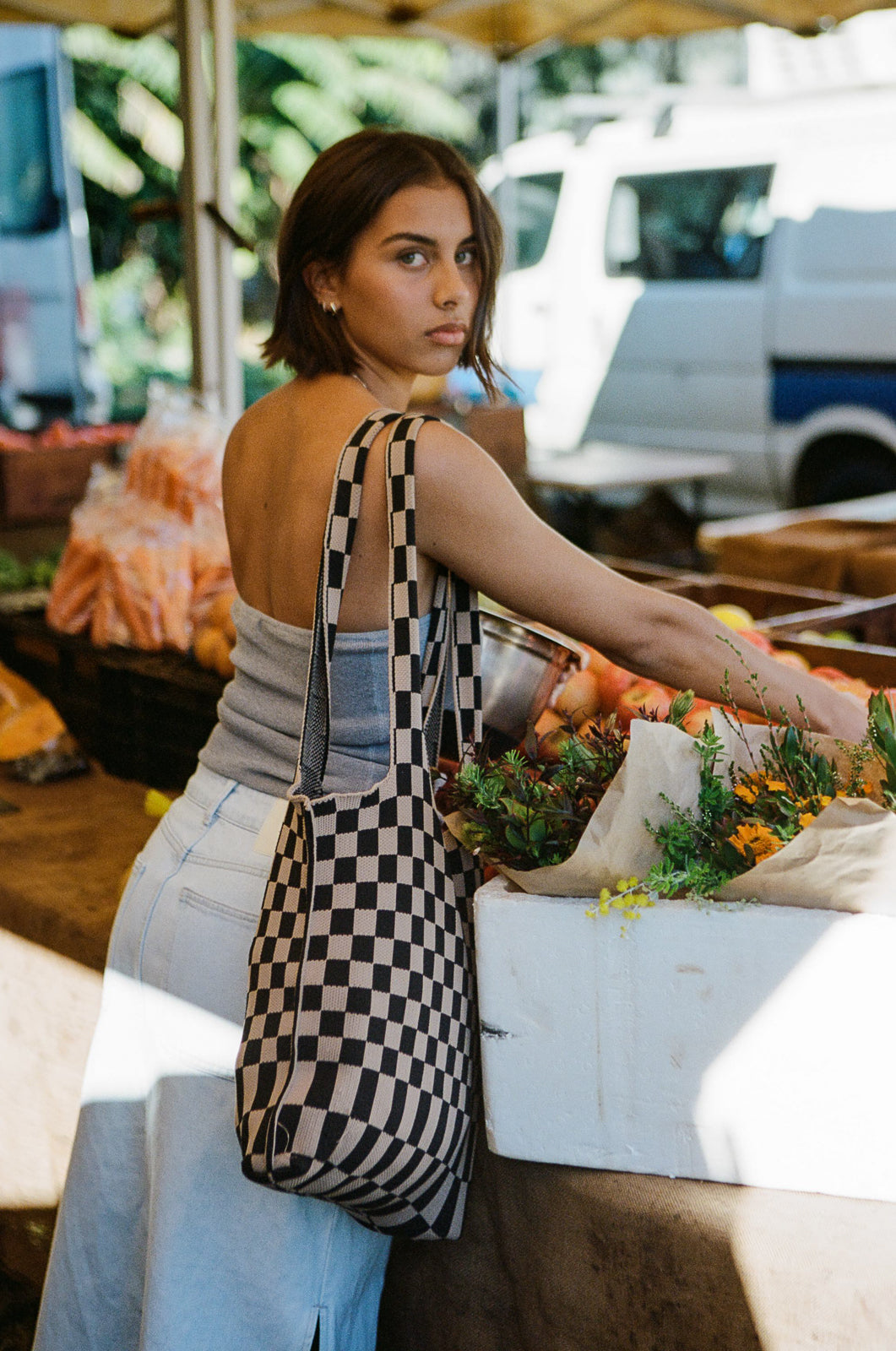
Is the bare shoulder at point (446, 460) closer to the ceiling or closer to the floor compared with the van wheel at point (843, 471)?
closer to the ceiling

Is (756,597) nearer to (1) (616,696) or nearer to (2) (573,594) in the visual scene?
(1) (616,696)

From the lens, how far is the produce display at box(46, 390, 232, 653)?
2922 millimetres

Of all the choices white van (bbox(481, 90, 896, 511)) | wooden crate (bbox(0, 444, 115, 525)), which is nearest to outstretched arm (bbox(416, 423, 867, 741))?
wooden crate (bbox(0, 444, 115, 525))

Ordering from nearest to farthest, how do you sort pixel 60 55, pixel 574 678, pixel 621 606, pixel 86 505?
pixel 621 606 < pixel 574 678 < pixel 86 505 < pixel 60 55

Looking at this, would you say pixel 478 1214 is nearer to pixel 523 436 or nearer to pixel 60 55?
pixel 523 436

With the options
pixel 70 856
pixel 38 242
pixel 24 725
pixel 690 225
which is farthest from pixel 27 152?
pixel 70 856

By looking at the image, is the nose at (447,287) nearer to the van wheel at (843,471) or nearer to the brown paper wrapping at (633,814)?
the brown paper wrapping at (633,814)

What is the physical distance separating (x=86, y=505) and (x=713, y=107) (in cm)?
615

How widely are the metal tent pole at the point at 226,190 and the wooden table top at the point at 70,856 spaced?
1.33 m

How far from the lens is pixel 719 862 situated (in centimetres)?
141

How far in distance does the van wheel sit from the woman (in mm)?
6344

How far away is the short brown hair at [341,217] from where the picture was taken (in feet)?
5.44

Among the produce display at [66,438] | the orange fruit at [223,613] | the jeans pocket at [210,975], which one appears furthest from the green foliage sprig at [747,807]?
the produce display at [66,438]

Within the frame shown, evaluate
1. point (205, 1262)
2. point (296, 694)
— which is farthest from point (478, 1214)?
point (296, 694)
